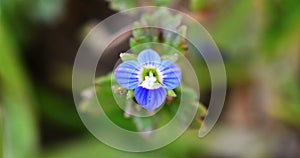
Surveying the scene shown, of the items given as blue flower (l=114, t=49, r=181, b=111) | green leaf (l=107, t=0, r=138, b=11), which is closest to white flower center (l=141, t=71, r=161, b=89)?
blue flower (l=114, t=49, r=181, b=111)

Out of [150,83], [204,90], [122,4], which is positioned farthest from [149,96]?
[204,90]

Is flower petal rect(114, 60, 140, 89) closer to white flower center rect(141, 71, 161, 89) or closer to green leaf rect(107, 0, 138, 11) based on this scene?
white flower center rect(141, 71, 161, 89)

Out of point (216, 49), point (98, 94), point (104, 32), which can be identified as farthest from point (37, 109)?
point (98, 94)

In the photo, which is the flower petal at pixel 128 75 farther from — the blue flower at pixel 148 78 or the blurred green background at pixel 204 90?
the blurred green background at pixel 204 90

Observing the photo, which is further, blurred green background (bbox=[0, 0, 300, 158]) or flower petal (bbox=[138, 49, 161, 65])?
blurred green background (bbox=[0, 0, 300, 158])

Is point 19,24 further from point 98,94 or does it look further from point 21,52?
point 98,94
